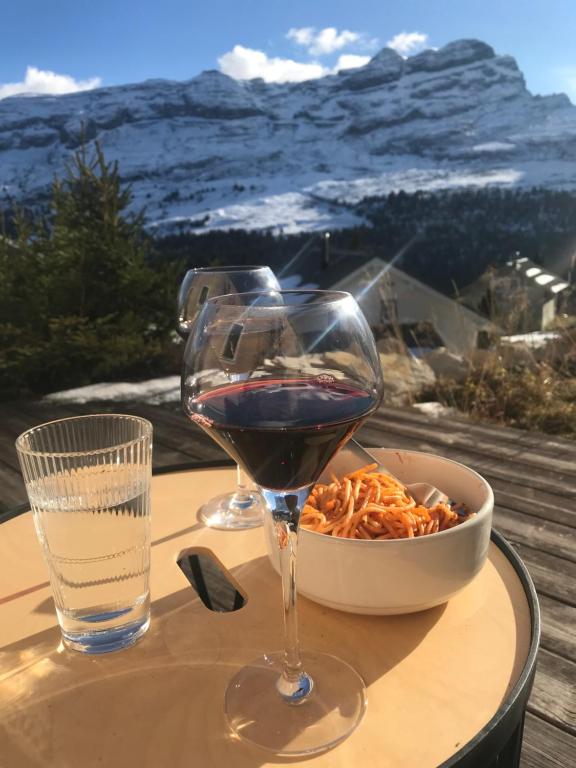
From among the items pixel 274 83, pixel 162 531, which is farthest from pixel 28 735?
pixel 274 83

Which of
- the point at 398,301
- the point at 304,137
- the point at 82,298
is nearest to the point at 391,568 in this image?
the point at 82,298

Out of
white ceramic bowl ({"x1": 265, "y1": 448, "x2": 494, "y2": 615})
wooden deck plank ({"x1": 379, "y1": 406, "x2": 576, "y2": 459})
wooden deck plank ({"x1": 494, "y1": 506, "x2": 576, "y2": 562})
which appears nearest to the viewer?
white ceramic bowl ({"x1": 265, "y1": 448, "x2": 494, "y2": 615})

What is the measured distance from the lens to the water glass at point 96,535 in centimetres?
59

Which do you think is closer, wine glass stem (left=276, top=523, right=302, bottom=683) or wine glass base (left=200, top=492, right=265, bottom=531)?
wine glass stem (left=276, top=523, right=302, bottom=683)

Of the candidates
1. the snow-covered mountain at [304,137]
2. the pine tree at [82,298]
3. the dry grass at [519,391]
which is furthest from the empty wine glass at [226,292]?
the snow-covered mountain at [304,137]

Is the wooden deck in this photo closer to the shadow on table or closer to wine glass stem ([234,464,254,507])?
the shadow on table

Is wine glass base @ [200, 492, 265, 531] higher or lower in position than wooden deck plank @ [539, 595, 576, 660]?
higher

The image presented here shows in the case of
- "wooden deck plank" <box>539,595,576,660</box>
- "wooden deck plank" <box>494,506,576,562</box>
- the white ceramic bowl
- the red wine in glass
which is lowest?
"wooden deck plank" <box>494,506,576,562</box>

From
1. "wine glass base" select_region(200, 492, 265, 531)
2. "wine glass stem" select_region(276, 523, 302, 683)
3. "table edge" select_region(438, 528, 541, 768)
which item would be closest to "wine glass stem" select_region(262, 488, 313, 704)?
"wine glass stem" select_region(276, 523, 302, 683)

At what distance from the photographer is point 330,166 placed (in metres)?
27.3

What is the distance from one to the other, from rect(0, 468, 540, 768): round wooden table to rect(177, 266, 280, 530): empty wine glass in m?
0.12

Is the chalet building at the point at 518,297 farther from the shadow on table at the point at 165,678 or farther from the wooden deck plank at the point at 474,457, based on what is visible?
the shadow on table at the point at 165,678

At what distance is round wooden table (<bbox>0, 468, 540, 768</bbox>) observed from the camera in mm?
484

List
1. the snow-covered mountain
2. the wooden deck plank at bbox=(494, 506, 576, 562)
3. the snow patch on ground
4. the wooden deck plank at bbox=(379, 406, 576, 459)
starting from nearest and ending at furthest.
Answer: the wooden deck plank at bbox=(494, 506, 576, 562) → the wooden deck plank at bbox=(379, 406, 576, 459) → the snow patch on ground → the snow-covered mountain
